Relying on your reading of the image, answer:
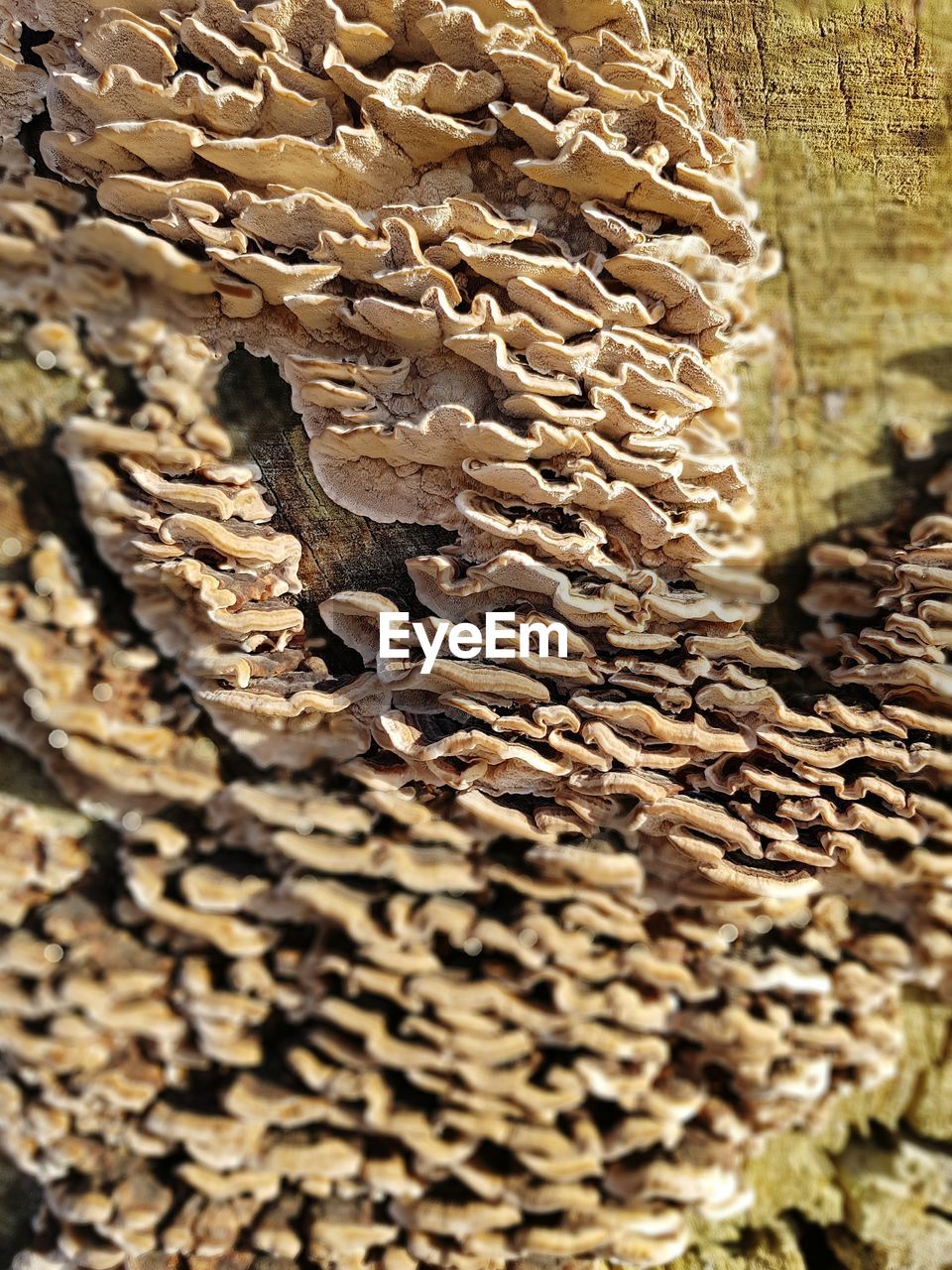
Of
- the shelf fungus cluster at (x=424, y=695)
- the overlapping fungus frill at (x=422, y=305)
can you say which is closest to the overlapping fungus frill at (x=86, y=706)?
the shelf fungus cluster at (x=424, y=695)

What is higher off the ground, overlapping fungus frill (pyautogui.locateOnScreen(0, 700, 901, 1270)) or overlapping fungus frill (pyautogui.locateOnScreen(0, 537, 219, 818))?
overlapping fungus frill (pyautogui.locateOnScreen(0, 537, 219, 818))

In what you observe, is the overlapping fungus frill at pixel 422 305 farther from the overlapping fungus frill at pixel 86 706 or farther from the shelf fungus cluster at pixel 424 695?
the overlapping fungus frill at pixel 86 706

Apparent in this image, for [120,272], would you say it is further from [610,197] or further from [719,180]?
[719,180]

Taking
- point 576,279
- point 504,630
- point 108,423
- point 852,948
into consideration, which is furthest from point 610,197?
point 852,948

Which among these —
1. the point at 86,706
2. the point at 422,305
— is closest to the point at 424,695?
the point at 86,706

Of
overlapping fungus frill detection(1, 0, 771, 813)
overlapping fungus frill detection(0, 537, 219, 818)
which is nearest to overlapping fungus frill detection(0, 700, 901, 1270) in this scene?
overlapping fungus frill detection(0, 537, 219, 818)

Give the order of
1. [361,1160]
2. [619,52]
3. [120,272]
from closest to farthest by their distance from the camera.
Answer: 1. [619,52]
2. [120,272]
3. [361,1160]

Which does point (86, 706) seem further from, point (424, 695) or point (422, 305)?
point (422, 305)

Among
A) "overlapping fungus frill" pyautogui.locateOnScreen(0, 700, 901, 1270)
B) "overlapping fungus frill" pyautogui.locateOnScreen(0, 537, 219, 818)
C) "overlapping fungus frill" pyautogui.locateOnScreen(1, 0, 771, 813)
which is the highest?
"overlapping fungus frill" pyautogui.locateOnScreen(1, 0, 771, 813)

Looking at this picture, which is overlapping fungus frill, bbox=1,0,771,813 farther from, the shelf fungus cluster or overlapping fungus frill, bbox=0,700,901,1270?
overlapping fungus frill, bbox=0,700,901,1270
